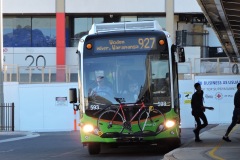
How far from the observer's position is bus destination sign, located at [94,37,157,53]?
51.7 feet

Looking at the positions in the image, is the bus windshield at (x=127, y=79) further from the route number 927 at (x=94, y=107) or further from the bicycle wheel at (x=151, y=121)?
the bicycle wheel at (x=151, y=121)

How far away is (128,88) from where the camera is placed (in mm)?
15445

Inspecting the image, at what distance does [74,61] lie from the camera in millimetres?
44312

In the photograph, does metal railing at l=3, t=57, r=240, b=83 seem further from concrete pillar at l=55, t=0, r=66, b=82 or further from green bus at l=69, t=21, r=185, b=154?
green bus at l=69, t=21, r=185, b=154

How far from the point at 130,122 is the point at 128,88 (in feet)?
3.08

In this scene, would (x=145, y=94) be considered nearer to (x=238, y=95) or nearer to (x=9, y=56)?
(x=238, y=95)

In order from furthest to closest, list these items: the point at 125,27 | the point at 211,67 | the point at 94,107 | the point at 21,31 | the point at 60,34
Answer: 1. the point at 21,31
2. the point at 60,34
3. the point at 211,67
4. the point at 125,27
5. the point at 94,107

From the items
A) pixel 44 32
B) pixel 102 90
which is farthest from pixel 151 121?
pixel 44 32

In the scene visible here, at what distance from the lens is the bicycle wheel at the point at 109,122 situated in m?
15.2

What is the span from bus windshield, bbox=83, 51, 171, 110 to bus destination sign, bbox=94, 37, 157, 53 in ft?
0.58

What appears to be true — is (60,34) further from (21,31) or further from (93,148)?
(93,148)

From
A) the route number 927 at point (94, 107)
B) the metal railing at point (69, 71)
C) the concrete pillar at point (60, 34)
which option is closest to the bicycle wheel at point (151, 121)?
the route number 927 at point (94, 107)

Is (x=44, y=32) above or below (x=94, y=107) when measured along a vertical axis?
above

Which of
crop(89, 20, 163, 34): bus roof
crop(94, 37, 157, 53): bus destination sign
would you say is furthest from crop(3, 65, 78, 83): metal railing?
crop(94, 37, 157, 53): bus destination sign
